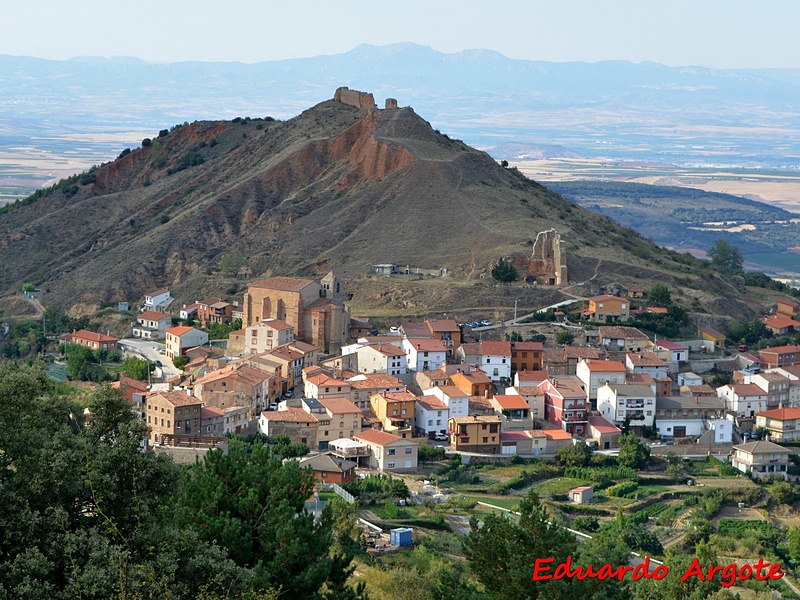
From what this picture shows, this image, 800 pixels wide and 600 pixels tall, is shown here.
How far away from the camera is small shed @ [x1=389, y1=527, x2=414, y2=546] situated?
110ft

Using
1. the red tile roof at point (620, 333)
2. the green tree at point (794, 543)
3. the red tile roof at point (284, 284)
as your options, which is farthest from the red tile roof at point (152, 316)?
the green tree at point (794, 543)

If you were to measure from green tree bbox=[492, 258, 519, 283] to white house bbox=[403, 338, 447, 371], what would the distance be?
9522 mm

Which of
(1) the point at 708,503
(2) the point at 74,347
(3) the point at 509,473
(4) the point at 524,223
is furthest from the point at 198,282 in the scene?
(1) the point at 708,503

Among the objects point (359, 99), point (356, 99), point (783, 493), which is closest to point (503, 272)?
point (783, 493)

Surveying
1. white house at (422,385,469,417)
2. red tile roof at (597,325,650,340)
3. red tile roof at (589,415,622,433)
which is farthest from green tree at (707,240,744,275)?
white house at (422,385,469,417)

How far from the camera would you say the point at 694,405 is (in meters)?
48.1

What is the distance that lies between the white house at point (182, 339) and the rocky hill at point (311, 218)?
9.35 meters

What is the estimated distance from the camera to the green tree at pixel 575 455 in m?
→ 44.4

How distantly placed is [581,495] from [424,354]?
1112cm

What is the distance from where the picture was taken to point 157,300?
64.7m

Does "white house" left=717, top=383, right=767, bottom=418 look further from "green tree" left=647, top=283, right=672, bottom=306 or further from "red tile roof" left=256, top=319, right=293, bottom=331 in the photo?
"red tile roof" left=256, top=319, right=293, bottom=331

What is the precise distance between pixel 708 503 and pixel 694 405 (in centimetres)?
739

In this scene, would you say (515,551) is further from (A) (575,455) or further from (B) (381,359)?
(B) (381,359)

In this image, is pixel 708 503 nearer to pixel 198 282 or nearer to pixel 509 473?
pixel 509 473
